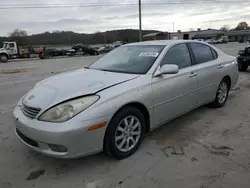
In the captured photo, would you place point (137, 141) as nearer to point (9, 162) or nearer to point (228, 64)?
point (9, 162)

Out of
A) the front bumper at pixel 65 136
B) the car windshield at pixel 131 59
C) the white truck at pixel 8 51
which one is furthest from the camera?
the white truck at pixel 8 51

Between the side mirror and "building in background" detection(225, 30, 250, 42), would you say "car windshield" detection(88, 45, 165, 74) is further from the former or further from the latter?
"building in background" detection(225, 30, 250, 42)

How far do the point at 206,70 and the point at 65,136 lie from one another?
2.90 metres

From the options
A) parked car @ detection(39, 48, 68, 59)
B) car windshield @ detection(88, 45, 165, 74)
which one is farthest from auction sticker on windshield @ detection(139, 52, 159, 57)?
parked car @ detection(39, 48, 68, 59)

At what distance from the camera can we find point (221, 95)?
4805 mm

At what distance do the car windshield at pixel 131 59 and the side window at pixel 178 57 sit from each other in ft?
0.52

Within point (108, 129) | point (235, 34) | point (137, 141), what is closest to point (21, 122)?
point (108, 129)

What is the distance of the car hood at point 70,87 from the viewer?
264 centimetres

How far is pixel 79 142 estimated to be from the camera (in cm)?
244

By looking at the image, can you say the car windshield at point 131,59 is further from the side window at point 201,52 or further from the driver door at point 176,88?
the side window at point 201,52

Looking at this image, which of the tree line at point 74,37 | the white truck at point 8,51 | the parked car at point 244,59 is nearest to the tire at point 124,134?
the parked car at point 244,59

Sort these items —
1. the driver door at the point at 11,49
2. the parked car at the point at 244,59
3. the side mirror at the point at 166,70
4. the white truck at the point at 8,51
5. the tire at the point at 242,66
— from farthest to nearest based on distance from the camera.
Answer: the driver door at the point at 11,49 → the white truck at the point at 8,51 → the tire at the point at 242,66 → the parked car at the point at 244,59 → the side mirror at the point at 166,70

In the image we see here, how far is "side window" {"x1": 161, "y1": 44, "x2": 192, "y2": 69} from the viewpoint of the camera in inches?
139

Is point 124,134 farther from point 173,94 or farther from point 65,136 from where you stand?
point 173,94
